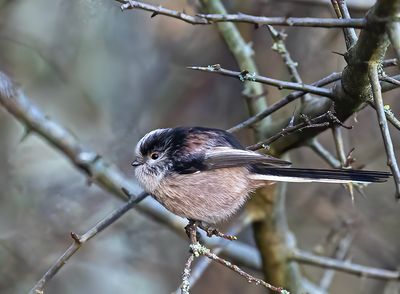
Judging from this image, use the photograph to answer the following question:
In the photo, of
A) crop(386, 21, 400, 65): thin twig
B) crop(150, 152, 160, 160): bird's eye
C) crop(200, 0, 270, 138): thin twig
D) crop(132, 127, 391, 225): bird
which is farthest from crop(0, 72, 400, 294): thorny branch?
crop(386, 21, 400, 65): thin twig

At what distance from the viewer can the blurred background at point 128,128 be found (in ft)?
16.0

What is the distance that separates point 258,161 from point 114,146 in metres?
2.35

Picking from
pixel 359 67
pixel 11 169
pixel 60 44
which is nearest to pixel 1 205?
pixel 11 169

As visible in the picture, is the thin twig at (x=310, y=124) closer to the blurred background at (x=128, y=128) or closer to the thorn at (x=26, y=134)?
the thorn at (x=26, y=134)

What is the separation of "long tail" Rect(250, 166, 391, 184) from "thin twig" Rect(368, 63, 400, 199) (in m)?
0.65

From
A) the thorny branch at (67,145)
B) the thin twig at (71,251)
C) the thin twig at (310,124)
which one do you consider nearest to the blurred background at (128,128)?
the thorny branch at (67,145)

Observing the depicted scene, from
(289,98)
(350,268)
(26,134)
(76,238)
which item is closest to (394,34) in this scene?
(289,98)

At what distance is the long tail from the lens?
9.28 ft

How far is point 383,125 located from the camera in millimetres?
2080

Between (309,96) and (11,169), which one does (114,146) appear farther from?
(309,96)

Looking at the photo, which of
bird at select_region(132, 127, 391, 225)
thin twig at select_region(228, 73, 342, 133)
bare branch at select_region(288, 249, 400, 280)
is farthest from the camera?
bare branch at select_region(288, 249, 400, 280)

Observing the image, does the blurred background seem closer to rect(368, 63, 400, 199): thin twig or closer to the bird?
the bird

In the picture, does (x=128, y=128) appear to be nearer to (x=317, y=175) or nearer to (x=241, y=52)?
(x=241, y=52)

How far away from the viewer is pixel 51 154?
5672 mm
